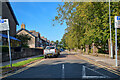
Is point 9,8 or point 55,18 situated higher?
point 9,8

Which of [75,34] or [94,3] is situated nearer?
[94,3]

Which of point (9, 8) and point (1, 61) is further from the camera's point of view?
point (9, 8)

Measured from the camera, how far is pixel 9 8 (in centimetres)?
2802

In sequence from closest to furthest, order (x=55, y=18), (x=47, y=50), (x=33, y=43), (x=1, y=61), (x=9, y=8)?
1. (x=1, y=61)
2. (x=47, y=50)
3. (x=55, y=18)
4. (x=9, y=8)
5. (x=33, y=43)

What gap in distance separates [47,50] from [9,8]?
14.5m

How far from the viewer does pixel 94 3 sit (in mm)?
18203

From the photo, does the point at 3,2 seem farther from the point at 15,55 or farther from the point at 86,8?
the point at 86,8

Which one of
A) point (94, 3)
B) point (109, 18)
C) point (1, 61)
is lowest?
point (1, 61)

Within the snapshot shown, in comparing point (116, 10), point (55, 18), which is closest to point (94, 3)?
point (116, 10)

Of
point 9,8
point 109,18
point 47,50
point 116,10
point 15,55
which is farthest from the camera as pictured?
point 9,8

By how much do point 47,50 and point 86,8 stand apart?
909cm

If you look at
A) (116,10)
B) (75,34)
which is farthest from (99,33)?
(75,34)

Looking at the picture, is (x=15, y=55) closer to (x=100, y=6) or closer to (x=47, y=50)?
(x=47, y=50)

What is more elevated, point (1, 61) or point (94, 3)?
point (94, 3)
